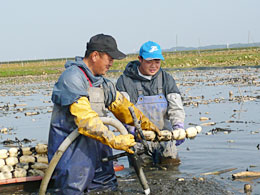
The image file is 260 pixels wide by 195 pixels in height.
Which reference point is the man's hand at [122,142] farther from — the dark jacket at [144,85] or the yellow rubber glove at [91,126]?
the dark jacket at [144,85]

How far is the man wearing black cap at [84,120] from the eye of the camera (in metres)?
4.89

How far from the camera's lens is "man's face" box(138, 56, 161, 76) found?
279 inches

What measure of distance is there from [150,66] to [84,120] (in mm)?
2504

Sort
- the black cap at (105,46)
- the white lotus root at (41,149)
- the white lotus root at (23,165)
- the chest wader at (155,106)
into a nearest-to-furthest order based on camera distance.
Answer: the black cap at (105,46) < the white lotus root at (23,165) < the white lotus root at (41,149) < the chest wader at (155,106)

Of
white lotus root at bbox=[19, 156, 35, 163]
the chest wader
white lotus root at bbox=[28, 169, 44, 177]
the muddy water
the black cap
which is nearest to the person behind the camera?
the black cap

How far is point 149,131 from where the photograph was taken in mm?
6113

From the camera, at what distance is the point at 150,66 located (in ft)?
23.3

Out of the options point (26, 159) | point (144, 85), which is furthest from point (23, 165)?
point (144, 85)

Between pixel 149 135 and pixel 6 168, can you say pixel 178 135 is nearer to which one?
pixel 149 135

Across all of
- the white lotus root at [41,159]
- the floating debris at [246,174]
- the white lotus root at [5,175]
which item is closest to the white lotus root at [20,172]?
the white lotus root at [5,175]

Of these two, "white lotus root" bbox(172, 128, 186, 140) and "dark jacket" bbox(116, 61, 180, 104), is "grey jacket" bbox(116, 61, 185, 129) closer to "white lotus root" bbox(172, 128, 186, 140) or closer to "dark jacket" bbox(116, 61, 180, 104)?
"dark jacket" bbox(116, 61, 180, 104)

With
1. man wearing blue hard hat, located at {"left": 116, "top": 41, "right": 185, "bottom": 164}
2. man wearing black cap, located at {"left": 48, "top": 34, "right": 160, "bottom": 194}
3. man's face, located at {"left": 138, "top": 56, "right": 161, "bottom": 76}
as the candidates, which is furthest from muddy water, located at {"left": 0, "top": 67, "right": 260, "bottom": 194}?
man's face, located at {"left": 138, "top": 56, "right": 161, "bottom": 76}

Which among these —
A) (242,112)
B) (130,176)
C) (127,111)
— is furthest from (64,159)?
(242,112)

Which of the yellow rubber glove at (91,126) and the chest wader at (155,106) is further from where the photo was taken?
the chest wader at (155,106)
